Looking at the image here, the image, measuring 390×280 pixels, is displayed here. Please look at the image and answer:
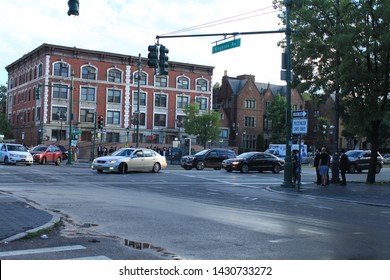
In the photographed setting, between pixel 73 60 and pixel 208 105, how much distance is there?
23048mm

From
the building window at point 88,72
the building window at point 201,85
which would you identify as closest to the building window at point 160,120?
the building window at point 201,85

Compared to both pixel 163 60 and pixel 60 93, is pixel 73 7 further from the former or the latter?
pixel 60 93

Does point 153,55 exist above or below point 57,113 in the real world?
below

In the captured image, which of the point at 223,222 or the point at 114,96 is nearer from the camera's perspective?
the point at 223,222

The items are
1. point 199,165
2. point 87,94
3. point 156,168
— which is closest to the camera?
point 156,168

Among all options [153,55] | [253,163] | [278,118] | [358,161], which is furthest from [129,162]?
[278,118]

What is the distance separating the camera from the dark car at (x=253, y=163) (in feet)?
102

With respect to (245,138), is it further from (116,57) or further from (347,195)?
(347,195)

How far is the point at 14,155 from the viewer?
3322 cm

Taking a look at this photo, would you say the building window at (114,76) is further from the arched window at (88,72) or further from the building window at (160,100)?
the building window at (160,100)

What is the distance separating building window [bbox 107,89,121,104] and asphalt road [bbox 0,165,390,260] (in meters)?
52.9

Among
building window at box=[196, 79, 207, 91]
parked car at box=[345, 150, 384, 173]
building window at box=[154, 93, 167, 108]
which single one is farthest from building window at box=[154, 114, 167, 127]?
parked car at box=[345, 150, 384, 173]

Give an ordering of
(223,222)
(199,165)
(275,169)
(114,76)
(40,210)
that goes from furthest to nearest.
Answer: (114,76)
(199,165)
(275,169)
(40,210)
(223,222)

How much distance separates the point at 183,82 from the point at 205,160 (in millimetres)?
41373
